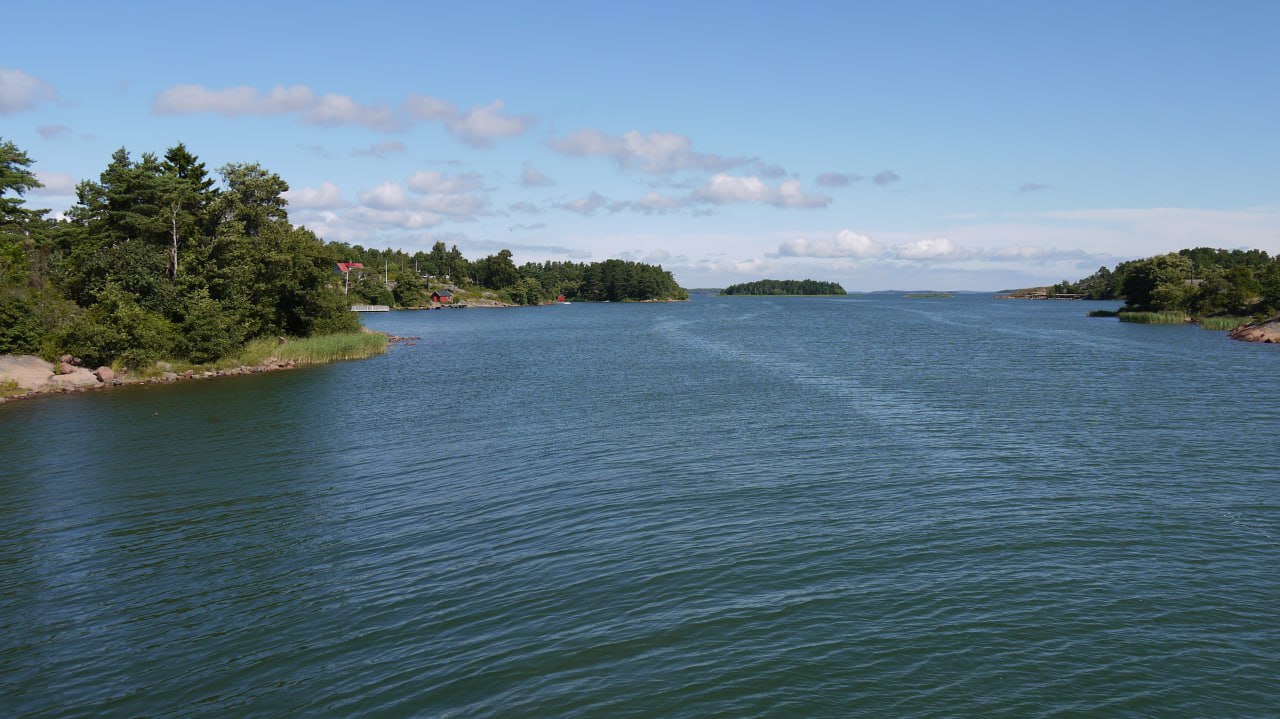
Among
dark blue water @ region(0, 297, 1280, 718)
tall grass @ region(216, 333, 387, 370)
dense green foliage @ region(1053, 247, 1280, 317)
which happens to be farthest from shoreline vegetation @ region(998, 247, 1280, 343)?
tall grass @ region(216, 333, 387, 370)

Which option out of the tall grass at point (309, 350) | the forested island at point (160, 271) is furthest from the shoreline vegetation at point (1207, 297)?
the forested island at point (160, 271)

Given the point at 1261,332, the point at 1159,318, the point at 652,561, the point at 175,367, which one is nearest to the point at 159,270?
the point at 175,367

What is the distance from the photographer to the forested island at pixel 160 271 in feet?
182

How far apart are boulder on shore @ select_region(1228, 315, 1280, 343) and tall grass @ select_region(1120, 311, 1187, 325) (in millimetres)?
26801

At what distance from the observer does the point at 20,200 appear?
70750 mm

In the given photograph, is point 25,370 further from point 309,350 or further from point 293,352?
point 309,350

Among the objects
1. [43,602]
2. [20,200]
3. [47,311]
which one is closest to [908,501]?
[43,602]

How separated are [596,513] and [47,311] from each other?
175 feet

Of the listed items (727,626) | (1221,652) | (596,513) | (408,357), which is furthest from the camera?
(408,357)

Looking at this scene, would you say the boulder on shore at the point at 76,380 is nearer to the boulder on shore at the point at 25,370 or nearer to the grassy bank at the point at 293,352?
the boulder on shore at the point at 25,370

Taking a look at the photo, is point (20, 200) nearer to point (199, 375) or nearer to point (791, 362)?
point (199, 375)

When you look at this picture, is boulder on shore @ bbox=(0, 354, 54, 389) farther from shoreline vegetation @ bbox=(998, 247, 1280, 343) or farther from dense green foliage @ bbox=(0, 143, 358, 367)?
shoreline vegetation @ bbox=(998, 247, 1280, 343)

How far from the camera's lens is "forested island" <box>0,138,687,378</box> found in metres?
55.5

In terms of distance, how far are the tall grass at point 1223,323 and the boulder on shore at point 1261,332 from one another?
9.46 meters
